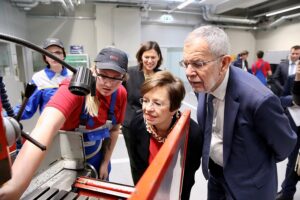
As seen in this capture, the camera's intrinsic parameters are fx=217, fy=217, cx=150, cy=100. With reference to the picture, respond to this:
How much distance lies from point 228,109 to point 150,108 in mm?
408

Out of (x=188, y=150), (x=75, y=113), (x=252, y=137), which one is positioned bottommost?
(x=188, y=150)

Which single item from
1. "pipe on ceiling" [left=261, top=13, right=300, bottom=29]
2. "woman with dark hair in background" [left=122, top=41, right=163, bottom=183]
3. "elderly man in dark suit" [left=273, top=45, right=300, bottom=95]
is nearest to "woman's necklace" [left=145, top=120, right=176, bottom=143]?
"woman with dark hair in background" [left=122, top=41, right=163, bottom=183]

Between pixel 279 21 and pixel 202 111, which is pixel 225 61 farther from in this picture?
pixel 279 21

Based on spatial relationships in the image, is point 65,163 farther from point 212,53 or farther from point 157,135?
point 212,53

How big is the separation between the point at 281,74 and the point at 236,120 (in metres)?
2.46

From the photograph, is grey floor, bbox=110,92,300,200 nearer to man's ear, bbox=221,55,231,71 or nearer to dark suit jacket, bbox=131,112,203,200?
dark suit jacket, bbox=131,112,203,200

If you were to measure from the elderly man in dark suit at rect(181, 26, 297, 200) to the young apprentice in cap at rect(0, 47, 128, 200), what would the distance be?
366 mm

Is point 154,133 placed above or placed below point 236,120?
below

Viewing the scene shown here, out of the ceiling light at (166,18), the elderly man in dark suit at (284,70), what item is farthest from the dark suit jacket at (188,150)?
the ceiling light at (166,18)

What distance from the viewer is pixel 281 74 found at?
296 cm

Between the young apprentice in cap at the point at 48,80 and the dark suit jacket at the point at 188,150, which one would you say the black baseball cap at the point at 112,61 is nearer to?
the dark suit jacket at the point at 188,150

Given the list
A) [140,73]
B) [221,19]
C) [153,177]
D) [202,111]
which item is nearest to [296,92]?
[202,111]

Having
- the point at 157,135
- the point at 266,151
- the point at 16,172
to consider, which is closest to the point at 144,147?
the point at 157,135

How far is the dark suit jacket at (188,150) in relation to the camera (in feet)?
3.78
